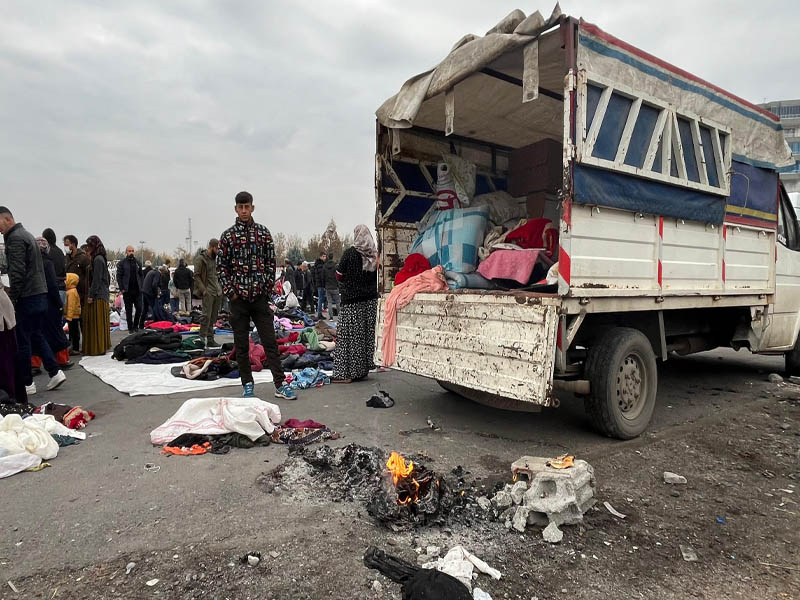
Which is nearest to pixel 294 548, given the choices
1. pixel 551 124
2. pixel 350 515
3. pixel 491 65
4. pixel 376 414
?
pixel 350 515

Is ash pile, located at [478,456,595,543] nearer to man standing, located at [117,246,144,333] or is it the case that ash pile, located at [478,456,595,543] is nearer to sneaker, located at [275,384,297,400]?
sneaker, located at [275,384,297,400]

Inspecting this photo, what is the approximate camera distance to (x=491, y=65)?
4250 millimetres

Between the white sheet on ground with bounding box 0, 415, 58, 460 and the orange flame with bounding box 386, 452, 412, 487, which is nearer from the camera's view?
the orange flame with bounding box 386, 452, 412, 487

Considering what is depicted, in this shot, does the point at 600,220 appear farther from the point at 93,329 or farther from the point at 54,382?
the point at 93,329

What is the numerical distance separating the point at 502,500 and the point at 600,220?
2.14m

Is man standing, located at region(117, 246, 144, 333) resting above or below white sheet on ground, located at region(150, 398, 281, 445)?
above

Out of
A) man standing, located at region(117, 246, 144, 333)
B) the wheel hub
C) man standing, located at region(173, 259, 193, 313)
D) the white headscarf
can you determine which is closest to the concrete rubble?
the wheel hub

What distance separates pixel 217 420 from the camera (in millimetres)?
3969

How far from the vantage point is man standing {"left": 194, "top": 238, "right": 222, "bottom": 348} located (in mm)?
8883

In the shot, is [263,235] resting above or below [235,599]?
above

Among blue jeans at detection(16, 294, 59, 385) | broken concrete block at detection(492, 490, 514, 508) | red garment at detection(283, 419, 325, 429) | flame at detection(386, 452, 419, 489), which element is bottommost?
broken concrete block at detection(492, 490, 514, 508)

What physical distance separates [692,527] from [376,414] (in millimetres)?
2770

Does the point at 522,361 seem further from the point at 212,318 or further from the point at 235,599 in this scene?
the point at 212,318

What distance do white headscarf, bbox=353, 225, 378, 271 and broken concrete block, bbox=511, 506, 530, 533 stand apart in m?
3.98
